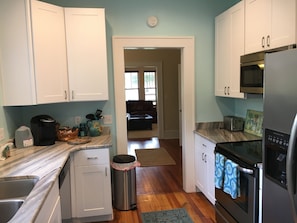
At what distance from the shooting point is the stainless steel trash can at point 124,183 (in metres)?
3.22

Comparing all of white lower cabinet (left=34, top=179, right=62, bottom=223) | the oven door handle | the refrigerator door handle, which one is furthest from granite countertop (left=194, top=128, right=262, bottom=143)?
white lower cabinet (left=34, top=179, right=62, bottom=223)

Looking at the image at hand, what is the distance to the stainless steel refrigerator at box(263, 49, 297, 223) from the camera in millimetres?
1465

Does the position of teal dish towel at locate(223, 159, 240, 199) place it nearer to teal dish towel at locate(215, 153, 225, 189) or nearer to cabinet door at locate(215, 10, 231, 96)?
teal dish towel at locate(215, 153, 225, 189)

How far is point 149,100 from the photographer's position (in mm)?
11062

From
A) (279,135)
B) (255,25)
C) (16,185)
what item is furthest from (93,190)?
(255,25)

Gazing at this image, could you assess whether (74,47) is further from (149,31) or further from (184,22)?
(184,22)

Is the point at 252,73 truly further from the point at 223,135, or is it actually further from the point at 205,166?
the point at 205,166

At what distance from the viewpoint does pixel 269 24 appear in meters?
2.40

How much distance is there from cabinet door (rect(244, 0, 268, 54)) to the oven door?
1208mm

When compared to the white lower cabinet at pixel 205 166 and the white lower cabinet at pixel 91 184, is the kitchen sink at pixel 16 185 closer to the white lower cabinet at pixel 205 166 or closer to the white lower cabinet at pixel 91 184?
the white lower cabinet at pixel 91 184

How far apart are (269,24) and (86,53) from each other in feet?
6.30

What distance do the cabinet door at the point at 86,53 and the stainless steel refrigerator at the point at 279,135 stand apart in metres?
1.93

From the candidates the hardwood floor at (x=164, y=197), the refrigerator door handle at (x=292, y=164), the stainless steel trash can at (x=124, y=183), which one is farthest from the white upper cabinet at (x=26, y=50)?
the refrigerator door handle at (x=292, y=164)

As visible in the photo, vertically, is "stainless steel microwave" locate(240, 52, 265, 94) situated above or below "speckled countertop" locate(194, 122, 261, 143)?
above
